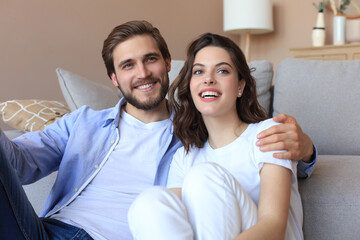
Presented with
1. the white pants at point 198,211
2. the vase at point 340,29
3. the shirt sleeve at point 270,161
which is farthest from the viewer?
the vase at point 340,29

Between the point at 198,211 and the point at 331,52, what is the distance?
275cm

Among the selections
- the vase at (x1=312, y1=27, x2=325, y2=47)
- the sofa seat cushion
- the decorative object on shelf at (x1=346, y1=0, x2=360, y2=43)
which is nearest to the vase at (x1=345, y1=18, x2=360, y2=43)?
the decorative object on shelf at (x1=346, y1=0, x2=360, y2=43)

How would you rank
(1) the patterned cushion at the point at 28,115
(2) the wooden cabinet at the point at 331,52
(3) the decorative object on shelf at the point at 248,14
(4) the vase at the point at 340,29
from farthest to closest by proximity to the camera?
(3) the decorative object on shelf at the point at 248,14 → (4) the vase at the point at 340,29 → (2) the wooden cabinet at the point at 331,52 → (1) the patterned cushion at the point at 28,115

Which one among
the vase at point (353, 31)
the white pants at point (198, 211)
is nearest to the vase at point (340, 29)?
the vase at point (353, 31)

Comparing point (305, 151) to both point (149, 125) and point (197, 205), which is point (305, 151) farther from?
point (149, 125)

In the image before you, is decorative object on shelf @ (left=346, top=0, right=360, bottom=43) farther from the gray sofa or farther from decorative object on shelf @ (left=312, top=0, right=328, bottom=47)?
the gray sofa

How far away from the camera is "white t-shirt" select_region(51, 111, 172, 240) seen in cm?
116

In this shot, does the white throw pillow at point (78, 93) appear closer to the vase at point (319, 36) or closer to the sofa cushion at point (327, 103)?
the sofa cushion at point (327, 103)

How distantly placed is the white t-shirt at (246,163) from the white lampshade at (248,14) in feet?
8.27

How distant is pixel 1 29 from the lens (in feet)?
8.46

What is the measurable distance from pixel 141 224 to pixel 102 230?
10.6 inches

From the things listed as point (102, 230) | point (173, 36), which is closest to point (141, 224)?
point (102, 230)

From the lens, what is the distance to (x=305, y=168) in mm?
1189

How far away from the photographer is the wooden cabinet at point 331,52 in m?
3.20
